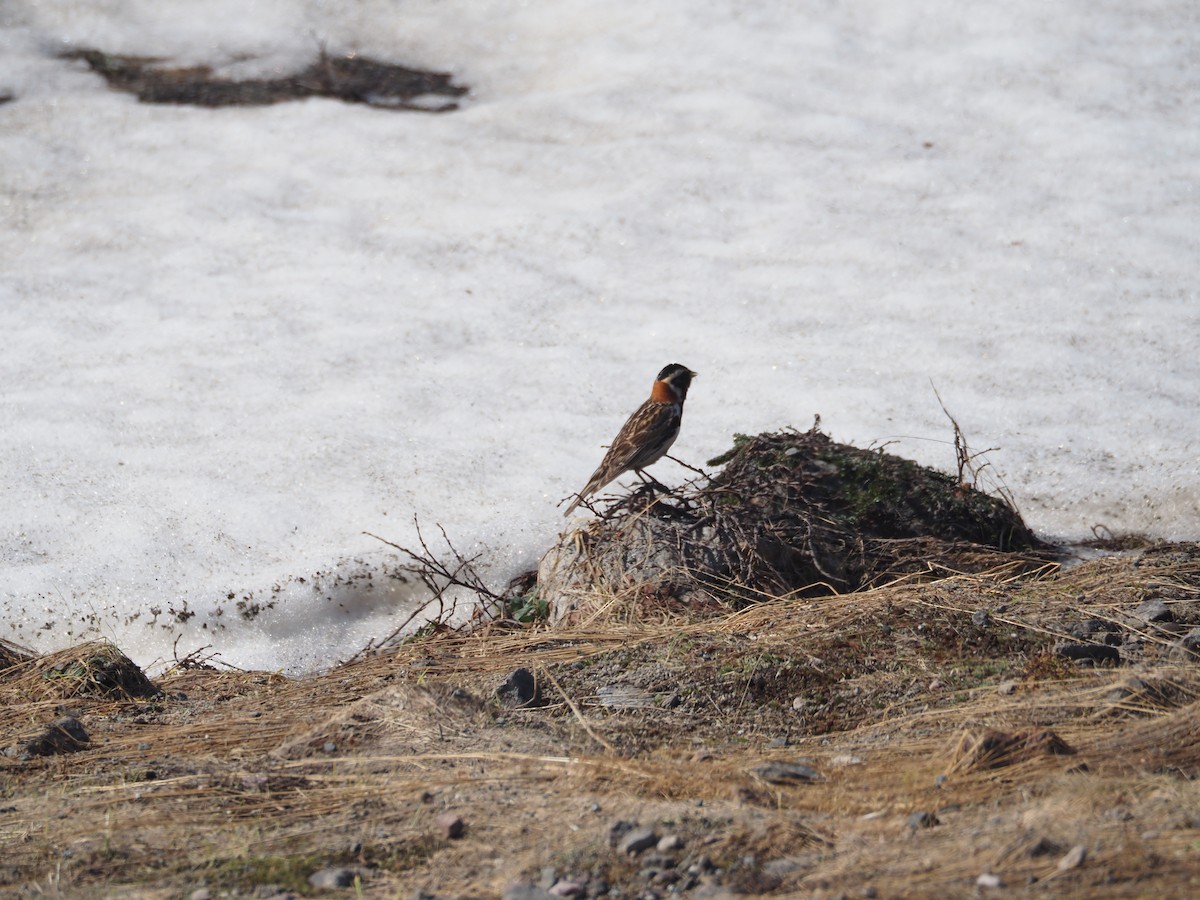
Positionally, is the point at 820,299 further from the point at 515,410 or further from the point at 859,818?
the point at 859,818

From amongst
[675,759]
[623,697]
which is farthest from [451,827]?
[623,697]

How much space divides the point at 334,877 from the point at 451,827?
330 mm

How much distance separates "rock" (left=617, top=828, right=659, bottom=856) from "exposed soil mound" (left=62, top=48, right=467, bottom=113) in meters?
9.09

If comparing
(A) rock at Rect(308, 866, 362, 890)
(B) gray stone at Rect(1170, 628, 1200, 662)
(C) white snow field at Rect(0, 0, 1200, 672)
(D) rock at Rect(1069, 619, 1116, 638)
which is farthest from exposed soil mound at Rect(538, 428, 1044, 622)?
(A) rock at Rect(308, 866, 362, 890)

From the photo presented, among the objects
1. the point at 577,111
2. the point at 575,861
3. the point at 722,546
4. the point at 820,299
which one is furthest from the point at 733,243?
the point at 575,861

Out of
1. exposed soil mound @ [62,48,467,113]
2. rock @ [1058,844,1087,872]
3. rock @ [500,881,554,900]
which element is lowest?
rock @ [500,881,554,900]

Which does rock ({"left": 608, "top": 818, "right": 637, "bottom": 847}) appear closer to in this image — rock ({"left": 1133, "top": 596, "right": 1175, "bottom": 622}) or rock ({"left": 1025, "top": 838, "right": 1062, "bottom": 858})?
rock ({"left": 1025, "top": 838, "right": 1062, "bottom": 858})

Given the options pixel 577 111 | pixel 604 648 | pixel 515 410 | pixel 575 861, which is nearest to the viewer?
pixel 575 861

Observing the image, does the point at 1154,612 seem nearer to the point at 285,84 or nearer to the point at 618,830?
the point at 618,830

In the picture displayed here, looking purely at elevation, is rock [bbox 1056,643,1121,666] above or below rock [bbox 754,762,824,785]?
below

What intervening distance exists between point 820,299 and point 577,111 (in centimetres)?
329

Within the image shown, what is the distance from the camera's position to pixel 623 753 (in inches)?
151

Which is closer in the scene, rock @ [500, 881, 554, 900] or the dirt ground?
rock @ [500, 881, 554, 900]

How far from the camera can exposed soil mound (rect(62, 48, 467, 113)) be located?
36.7 ft
